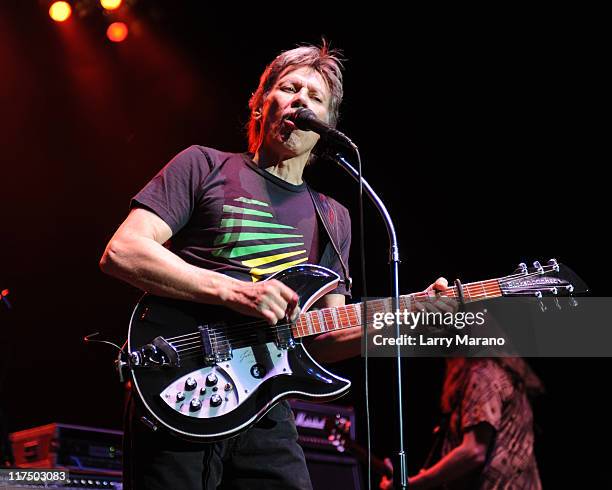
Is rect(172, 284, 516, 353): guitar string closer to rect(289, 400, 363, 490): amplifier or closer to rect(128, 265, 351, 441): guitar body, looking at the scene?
rect(128, 265, 351, 441): guitar body

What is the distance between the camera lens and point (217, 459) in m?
2.50

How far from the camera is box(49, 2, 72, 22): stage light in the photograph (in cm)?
605

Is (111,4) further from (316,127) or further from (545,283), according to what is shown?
(545,283)

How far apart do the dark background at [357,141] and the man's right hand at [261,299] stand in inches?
151

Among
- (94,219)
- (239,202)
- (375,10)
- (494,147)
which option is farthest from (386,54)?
(239,202)

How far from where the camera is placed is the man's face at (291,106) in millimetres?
3123

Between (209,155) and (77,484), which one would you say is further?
(77,484)

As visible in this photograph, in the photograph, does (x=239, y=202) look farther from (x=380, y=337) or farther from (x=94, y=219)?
(x=94, y=219)

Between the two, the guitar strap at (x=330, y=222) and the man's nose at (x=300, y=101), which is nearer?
the guitar strap at (x=330, y=222)

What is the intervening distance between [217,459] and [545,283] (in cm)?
146

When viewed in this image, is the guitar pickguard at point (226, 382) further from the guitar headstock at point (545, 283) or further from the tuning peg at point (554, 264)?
the tuning peg at point (554, 264)

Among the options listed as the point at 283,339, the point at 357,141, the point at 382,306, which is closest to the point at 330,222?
the point at 382,306

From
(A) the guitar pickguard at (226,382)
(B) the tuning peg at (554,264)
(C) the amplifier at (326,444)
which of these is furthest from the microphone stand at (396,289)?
(C) the amplifier at (326,444)

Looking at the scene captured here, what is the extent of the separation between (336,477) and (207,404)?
2.26 meters
